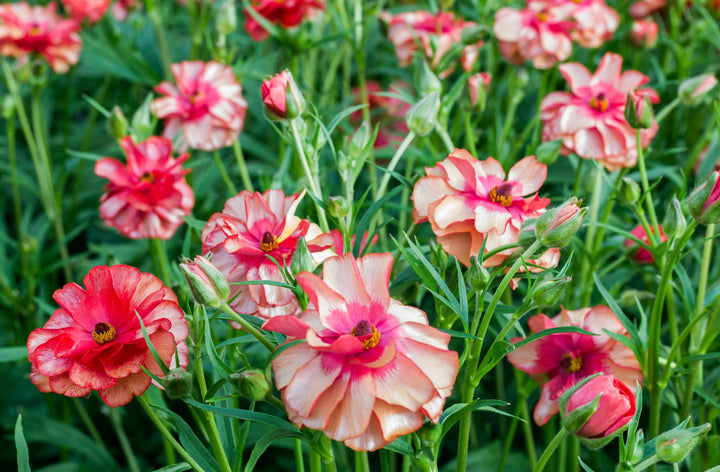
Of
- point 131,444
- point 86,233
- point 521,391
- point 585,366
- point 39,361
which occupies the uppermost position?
point 39,361

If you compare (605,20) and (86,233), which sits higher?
(605,20)

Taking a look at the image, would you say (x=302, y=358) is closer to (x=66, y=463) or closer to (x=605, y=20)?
(x=66, y=463)

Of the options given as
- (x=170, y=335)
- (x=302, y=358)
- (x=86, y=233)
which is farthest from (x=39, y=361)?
(x=86, y=233)

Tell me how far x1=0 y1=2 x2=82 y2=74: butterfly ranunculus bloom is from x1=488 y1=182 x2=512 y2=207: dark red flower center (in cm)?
111

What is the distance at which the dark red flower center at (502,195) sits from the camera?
62 centimetres

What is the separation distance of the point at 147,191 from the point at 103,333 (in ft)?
1.42

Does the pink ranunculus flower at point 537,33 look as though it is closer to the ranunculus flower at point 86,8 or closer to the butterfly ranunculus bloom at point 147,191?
the butterfly ranunculus bloom at point 147,191

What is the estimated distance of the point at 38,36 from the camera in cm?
136

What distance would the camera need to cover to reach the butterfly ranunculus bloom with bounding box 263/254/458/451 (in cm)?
45

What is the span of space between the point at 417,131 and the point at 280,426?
1.25 ft

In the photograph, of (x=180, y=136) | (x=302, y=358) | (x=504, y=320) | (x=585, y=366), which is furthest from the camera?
(x=180, y=136)

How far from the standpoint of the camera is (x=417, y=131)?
77 cm

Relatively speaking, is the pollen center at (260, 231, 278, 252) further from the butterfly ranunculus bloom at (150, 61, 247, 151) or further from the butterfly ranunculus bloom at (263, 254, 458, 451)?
the butterfly ranunculus bloom at (150, 61, 247, 151)

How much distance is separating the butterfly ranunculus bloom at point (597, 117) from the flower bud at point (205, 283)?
0.54m
